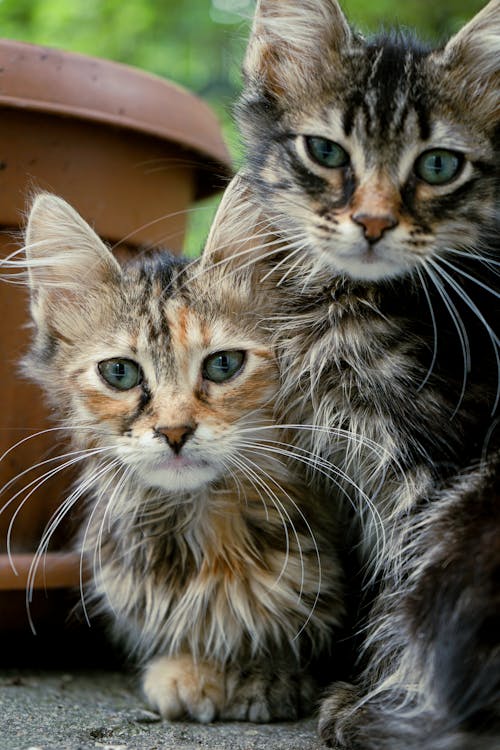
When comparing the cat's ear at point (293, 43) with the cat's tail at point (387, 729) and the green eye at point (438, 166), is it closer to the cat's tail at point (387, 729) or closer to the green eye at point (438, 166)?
the green eye at point (438, 166)

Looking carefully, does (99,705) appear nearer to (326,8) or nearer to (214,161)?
(214,161)

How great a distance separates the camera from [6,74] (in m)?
2.02

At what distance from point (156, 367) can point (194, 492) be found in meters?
0.27

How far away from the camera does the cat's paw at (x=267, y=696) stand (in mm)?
1810

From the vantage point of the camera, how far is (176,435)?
1.70 meters

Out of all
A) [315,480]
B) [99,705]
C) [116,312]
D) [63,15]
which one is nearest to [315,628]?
[315,480]

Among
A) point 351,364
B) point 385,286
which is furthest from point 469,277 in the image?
point 351,364

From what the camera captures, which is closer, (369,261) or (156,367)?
(369,261)

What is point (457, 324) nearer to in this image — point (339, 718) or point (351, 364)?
point (351, 364)

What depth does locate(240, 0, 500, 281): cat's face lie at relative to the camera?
1.68 m

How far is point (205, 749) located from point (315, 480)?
1.84 feet

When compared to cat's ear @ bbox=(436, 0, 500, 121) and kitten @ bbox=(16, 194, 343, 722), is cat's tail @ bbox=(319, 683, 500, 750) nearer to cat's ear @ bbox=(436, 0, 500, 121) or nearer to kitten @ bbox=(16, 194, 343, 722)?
kitten @ bbox=(16, 194, 343, 722)

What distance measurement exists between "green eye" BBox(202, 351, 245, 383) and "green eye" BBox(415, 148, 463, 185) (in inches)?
20.6

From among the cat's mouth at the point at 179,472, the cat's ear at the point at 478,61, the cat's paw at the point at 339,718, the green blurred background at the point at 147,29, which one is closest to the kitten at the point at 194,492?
the cat's mouth at the point at 179,472
